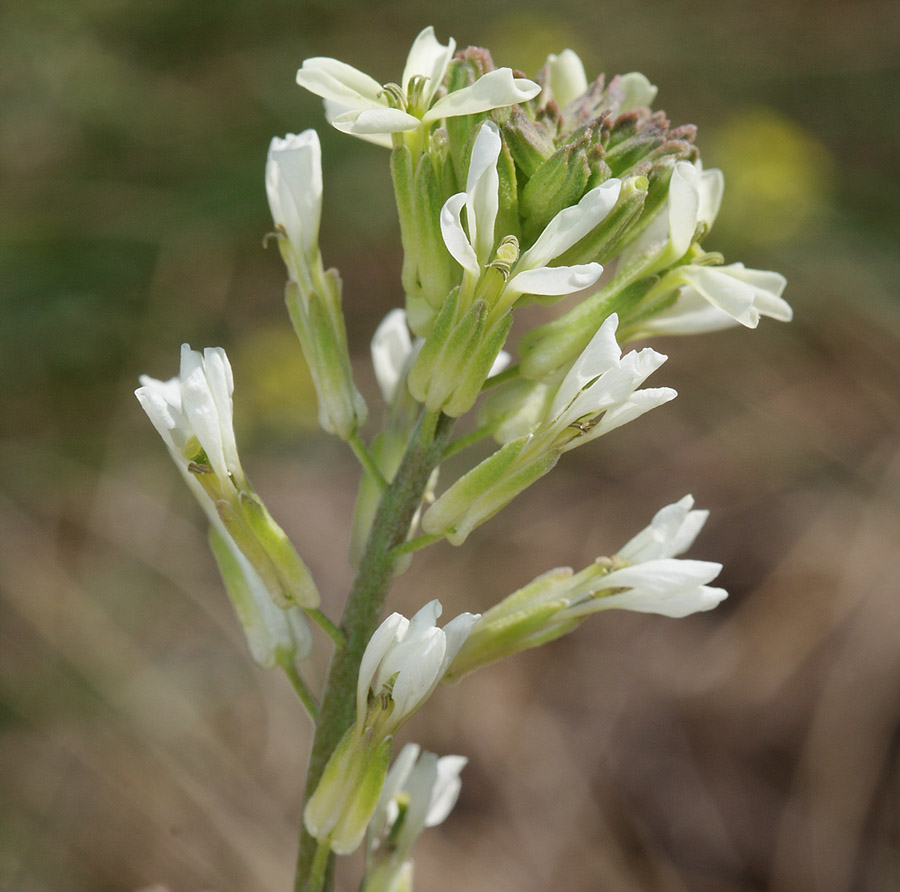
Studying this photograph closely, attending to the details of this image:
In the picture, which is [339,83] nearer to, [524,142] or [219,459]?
[524,142]

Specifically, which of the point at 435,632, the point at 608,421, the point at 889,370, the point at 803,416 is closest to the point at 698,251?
the point at 608,421

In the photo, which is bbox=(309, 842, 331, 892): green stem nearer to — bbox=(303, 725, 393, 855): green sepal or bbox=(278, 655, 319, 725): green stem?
bbox=(303, 725, 393, 855): green sepal

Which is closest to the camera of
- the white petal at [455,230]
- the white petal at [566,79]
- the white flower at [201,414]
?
the white petal at [455,230]

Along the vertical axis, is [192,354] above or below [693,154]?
below

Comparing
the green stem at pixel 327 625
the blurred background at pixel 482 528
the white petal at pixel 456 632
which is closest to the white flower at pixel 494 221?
the white petal at pixel 456 632

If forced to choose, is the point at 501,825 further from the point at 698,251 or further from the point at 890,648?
the point at 698,251

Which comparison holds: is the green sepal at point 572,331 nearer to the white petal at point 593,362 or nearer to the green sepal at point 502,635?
the white petal at point 593,362

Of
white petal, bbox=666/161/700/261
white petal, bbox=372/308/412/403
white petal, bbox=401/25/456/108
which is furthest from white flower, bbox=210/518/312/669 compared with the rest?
white petal, bbox=666/161/700/261
